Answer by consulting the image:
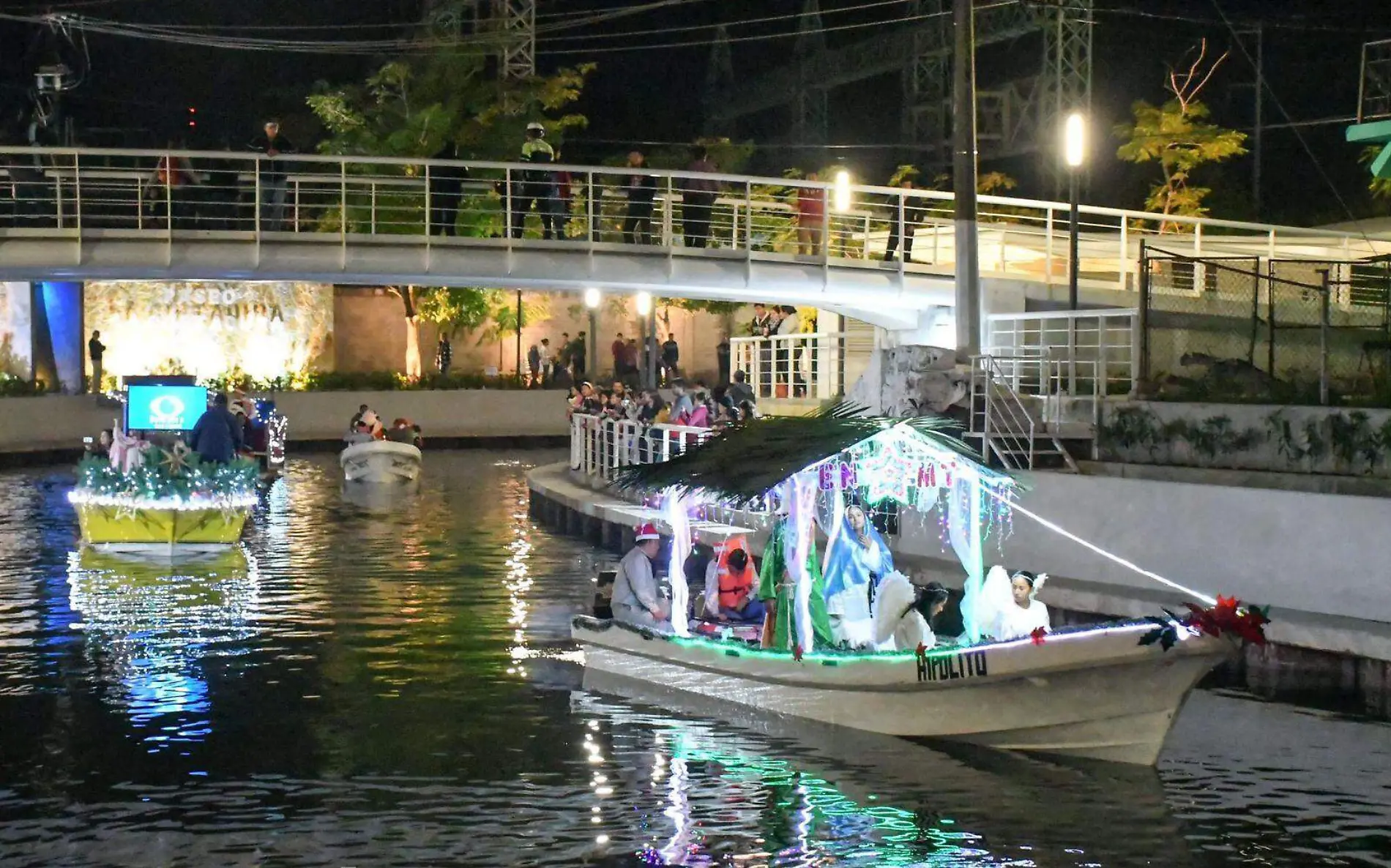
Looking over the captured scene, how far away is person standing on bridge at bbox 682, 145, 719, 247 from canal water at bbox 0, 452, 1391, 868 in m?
15.5

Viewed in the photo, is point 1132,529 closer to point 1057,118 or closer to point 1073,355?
point 1073,355

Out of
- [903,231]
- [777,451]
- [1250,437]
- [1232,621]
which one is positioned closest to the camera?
[1232,621]

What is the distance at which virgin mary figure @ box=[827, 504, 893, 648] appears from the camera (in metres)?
16.4

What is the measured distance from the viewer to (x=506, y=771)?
1396 centimetres

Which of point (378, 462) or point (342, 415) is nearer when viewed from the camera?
point (378, 462)

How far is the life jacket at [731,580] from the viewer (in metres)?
17.8

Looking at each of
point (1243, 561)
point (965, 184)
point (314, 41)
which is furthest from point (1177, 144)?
point (1243, 561)

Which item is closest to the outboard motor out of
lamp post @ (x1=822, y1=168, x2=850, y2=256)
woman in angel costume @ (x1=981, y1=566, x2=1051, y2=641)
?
woman in angel costume @ (x1=981, y1=566, x2=1051, y2=641)

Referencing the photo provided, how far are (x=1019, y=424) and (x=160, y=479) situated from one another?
11493mm

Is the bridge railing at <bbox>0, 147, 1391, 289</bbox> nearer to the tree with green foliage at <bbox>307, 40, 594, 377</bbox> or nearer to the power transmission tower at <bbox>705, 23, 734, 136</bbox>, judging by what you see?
the tree with green foliage at <bbox>307, 40, 594, 377</bbox>

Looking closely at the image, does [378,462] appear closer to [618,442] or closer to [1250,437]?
[618,442]

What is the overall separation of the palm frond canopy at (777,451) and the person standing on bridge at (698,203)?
53.4 ft

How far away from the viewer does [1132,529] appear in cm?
1962

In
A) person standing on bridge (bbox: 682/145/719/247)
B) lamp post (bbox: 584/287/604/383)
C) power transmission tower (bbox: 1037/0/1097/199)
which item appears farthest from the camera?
lamp post (bbox: 584/287/604/383)
